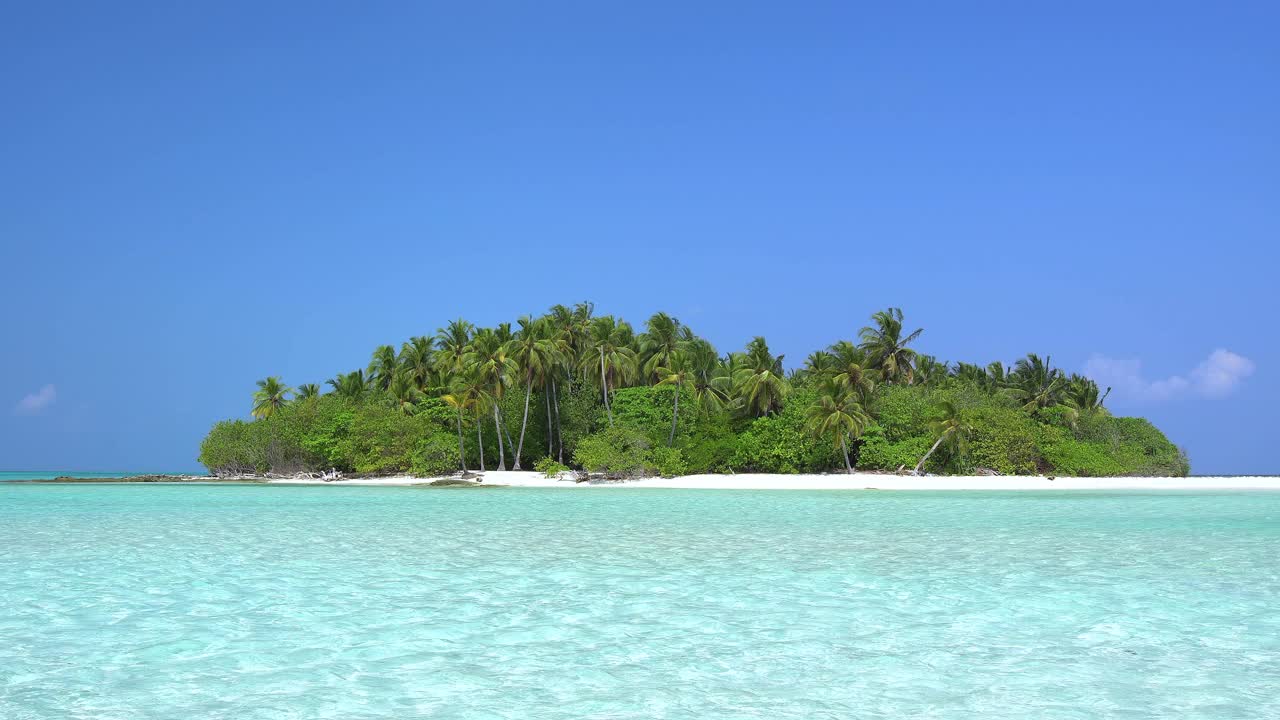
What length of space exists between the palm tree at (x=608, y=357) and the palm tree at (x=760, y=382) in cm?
705

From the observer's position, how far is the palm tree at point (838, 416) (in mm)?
52938

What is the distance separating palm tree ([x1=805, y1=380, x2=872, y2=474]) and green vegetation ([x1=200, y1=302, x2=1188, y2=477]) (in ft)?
Result: 0.37

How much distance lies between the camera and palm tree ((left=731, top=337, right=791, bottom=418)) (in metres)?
58.2

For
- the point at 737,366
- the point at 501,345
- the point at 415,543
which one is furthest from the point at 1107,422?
the point at 415,543

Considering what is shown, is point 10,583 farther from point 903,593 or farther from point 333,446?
point 333,446

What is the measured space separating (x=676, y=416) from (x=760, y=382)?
230 inches

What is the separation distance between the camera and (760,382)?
2293 inches

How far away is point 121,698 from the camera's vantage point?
6.83 metres

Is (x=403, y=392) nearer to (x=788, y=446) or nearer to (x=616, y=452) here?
(x=616, y=452)

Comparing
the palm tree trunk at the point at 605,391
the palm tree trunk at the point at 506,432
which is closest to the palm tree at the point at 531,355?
the palm tree trunk at the point at 605,391

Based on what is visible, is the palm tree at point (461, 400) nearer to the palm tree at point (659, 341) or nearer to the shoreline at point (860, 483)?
the shoreline at point (860, 483)

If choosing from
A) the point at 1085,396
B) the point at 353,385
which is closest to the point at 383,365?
the point at 353,385

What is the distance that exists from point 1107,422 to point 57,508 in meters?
63.6

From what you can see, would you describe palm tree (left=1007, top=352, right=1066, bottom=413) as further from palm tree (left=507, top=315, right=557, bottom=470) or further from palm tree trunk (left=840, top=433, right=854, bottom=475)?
palm tree (left=507, top=315, right=557, bottom=470)
